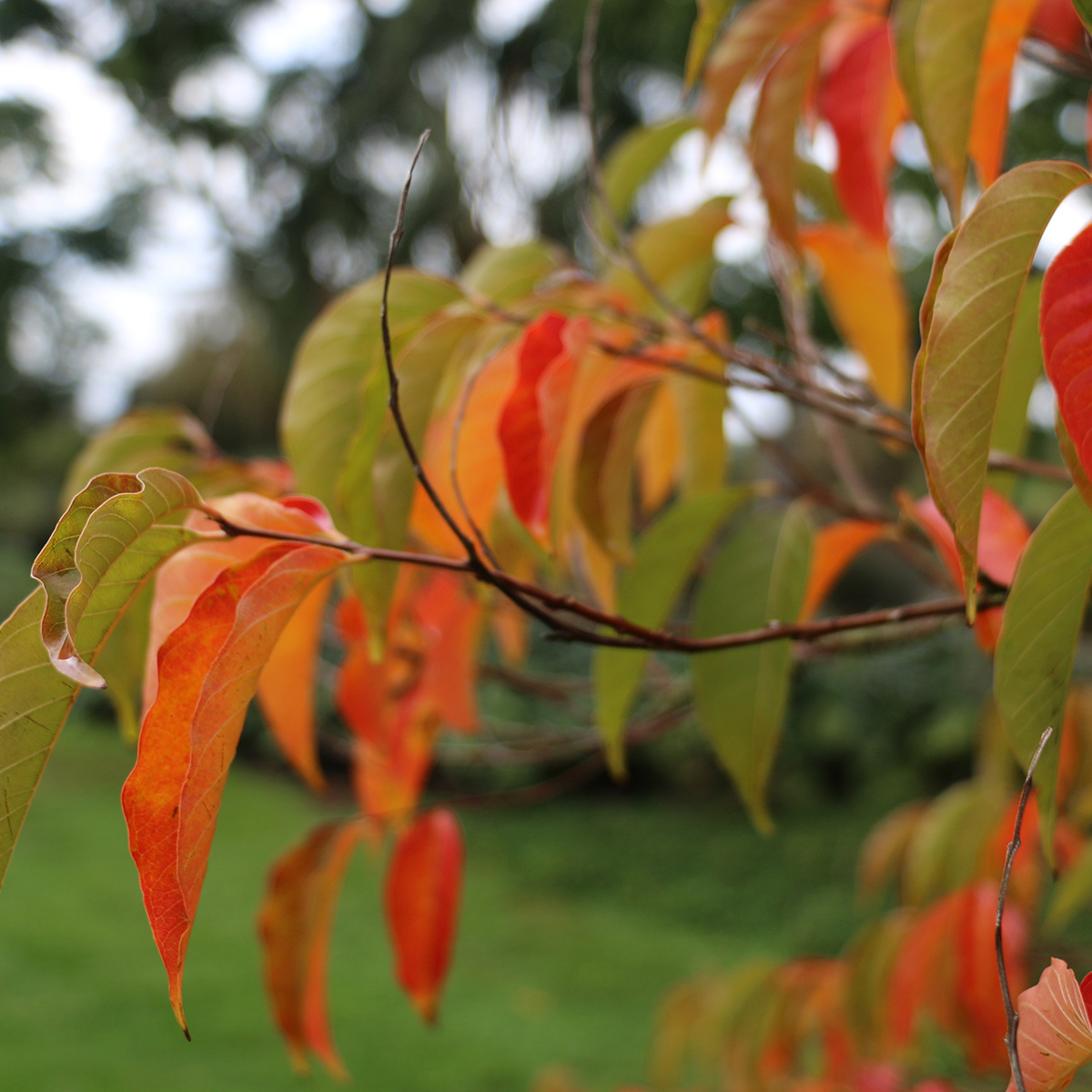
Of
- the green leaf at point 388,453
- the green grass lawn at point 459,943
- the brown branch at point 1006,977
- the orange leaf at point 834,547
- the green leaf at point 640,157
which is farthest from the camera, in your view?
the green grass lawn at point 459,943

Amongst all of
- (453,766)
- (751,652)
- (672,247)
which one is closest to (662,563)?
(751,652)

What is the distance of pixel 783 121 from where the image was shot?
0.64 metres

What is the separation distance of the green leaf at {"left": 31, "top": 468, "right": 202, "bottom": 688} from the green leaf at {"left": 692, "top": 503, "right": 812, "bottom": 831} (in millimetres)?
371

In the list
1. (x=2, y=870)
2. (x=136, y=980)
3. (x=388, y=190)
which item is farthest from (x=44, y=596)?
(x=388, y=190)

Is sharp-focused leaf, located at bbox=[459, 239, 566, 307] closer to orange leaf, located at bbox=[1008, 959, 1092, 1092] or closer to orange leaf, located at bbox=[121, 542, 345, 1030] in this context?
orange leaf, located at bbox=[121, 542, 345, 1030]

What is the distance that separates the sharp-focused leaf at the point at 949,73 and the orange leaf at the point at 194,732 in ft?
1.27

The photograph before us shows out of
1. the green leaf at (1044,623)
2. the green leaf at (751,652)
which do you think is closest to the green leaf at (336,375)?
the green leaf at (751,652)

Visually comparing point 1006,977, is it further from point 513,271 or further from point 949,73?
point 513,271

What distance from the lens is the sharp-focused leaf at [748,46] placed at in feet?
2.14

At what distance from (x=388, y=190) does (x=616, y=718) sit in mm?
8771

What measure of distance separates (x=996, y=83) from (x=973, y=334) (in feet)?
1.20

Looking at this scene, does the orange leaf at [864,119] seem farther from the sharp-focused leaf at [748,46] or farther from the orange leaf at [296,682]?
the orange leaf at [296,682]

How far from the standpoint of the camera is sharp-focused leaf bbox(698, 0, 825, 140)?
0.65 meters

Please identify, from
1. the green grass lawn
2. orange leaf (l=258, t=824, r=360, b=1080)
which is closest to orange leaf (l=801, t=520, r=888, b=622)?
orange leaf (l=258, t=824, r=360, b=1080)
